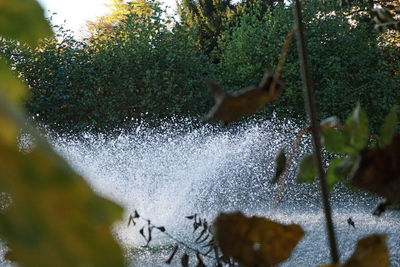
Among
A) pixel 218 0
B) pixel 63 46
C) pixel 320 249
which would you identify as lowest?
pixel 320 249

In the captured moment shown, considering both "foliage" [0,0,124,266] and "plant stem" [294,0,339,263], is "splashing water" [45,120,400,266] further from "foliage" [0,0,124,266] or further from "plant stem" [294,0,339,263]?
"foliage" [0,0,124,266]

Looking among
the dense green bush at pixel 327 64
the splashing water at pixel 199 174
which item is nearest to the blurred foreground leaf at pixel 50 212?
the splashing water at pixel 199 174

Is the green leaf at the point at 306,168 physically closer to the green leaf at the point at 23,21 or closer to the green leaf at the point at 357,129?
the green leaf at the point at 357,129

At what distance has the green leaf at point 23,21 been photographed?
186mm

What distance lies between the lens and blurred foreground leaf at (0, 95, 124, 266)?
0.13 m

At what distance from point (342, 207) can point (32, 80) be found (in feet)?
16.8

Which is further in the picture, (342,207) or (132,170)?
(132,170)

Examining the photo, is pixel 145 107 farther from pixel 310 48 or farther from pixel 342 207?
pixel 342 207

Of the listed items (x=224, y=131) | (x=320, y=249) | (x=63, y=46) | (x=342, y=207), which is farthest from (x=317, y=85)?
(x=320, y=249)

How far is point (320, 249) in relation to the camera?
5.56 m

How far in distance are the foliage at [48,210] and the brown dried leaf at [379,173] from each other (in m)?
0.17

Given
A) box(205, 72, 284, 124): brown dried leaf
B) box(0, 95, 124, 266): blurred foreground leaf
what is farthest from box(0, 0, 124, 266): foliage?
box(205, 72, 284, 124): brown dried leaf

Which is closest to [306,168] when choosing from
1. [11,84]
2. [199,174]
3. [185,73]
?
[11,84]

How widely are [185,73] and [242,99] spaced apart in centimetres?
1031
